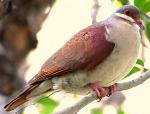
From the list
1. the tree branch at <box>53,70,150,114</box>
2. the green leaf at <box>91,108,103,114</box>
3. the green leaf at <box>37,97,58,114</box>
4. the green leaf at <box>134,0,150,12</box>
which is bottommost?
the green leaf at <box>91,108,103,114</box>

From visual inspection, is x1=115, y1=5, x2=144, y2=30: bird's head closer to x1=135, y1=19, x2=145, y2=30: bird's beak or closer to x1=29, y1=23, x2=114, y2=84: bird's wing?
x1=135, y1=19, x2=145, y2=30: bird's beak

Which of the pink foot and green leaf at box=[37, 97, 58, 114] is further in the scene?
green leaf at box=[37, 97, 58, 114]

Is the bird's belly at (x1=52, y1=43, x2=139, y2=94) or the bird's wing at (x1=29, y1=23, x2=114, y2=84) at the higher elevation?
the bird's wing at (x1=29, y1=23, x2=114, y2=84)

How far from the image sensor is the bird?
237 centimetres

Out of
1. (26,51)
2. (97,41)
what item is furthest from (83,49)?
(26,51)

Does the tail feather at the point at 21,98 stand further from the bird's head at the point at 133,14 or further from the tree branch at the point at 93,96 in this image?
the bird's head at the point at 133,14

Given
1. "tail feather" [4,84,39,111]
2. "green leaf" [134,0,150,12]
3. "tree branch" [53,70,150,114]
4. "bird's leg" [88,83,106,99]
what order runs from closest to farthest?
"tree branch" [53,70,150,114]
"bird's leg" [88,83,106,99]
"tail feather" [4,84,39,111]
"green leaf" [134,0,150,12]

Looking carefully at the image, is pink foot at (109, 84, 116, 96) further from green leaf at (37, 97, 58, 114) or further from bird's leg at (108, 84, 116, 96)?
green leaf at (37, 97, 58, 114)

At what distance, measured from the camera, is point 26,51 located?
2.51 metres

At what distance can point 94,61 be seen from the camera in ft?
7.82

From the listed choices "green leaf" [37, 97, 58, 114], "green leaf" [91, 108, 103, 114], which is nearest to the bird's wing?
"green leaf" [37, 97, 58, 114]

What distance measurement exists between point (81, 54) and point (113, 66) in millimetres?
149

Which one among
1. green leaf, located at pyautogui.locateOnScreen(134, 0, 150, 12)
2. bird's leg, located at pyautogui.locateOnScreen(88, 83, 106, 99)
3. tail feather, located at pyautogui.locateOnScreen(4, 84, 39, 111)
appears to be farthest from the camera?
green leaf, located at pyautogui.locateOnScreen(134, 0, 150, 12)

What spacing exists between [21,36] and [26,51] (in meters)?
0.09
